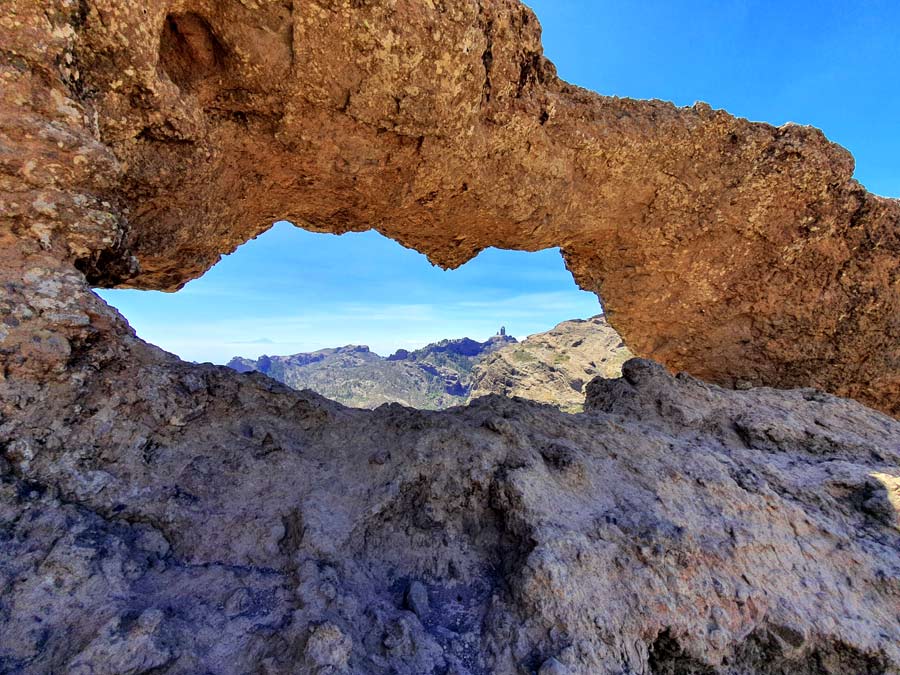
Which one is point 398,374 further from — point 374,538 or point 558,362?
point 374,538

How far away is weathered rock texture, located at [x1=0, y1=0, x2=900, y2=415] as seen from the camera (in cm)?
279

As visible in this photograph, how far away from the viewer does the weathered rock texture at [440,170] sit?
110 inches

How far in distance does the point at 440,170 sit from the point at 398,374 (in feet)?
468

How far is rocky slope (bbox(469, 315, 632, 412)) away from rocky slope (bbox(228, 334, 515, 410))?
3736 centimetres

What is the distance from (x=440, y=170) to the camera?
4.52m

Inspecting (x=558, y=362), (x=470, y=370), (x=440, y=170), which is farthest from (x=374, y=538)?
(x=470, y=370)

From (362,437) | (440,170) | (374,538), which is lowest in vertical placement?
(374,538)

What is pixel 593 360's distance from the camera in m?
59.4

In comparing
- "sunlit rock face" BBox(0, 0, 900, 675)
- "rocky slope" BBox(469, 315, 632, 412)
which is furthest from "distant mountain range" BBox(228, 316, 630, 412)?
"sunlit rock face" BBox(0, 0, 900, 675)

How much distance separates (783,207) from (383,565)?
6.31 m

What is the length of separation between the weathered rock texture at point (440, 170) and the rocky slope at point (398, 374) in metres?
97.5

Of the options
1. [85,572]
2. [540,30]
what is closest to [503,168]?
[540,30]

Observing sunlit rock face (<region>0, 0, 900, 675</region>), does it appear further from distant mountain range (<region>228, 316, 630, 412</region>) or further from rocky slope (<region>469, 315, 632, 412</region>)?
rocky slope (<region>469, 315, 632, 412</region>)

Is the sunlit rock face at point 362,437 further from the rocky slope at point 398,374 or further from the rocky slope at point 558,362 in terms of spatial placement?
the rocky slope at point 398,374
